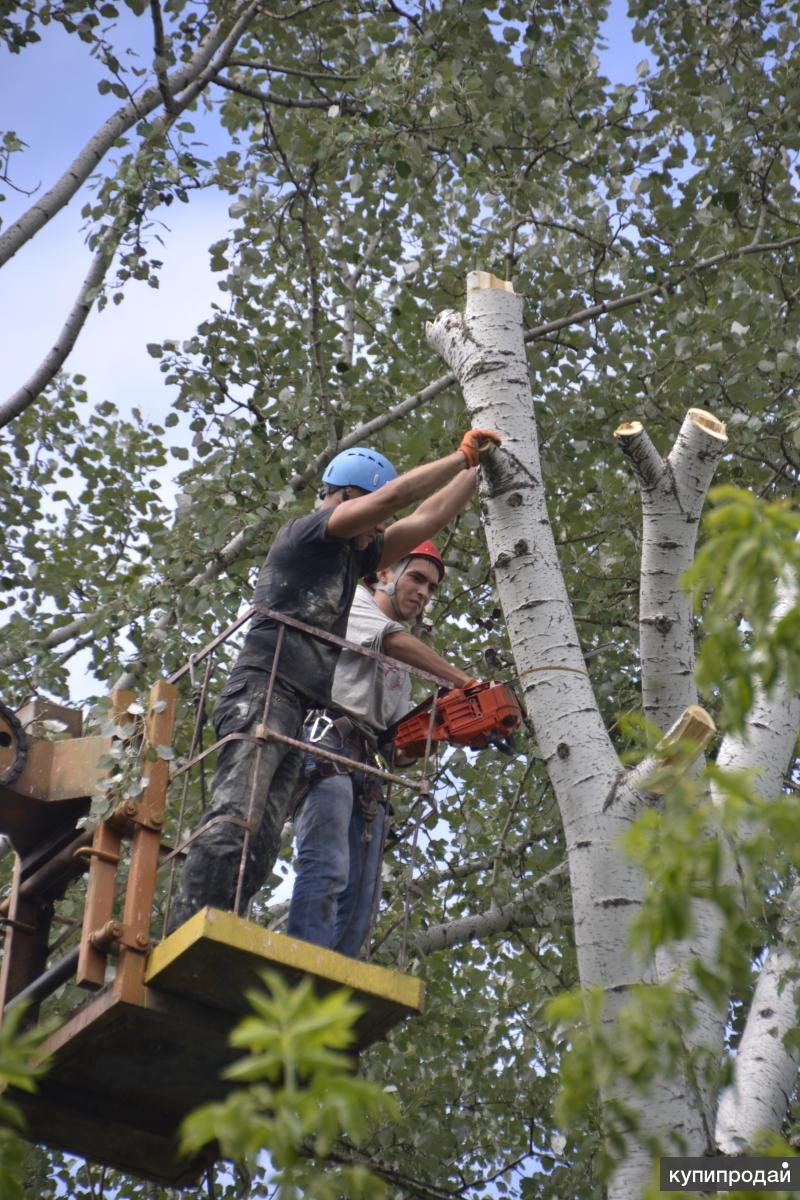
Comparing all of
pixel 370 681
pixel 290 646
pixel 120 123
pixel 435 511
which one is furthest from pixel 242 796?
pixel 120 123

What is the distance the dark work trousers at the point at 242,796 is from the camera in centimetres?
488

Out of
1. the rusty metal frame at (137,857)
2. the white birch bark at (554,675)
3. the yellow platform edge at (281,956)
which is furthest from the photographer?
the rusty metal frame at (137,857)

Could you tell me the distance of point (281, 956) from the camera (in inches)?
177

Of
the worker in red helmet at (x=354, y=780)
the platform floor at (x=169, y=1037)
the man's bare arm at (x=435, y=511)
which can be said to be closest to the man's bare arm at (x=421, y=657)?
the worker in red helmet at (x=354, y=780)

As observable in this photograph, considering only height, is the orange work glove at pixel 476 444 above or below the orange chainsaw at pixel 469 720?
above

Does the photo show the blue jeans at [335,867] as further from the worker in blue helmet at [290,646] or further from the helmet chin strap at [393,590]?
the helmet chin strap at [393,590]

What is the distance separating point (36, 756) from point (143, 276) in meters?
2.30

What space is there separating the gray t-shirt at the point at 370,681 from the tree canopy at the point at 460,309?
2.28 feet

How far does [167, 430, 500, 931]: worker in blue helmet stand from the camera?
16.1ft

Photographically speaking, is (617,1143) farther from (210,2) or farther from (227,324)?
(210,2)

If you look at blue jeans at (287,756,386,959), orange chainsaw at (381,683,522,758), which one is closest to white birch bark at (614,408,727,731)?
orange chainsaw at (381,683,522,758)

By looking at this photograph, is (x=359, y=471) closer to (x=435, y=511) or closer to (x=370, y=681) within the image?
(x=435, y=511)

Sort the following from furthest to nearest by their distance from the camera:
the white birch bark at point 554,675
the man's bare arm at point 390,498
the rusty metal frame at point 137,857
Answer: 1. the man's bare arm at point 390,498
2. the rusty metal frame at point 137,857
3. the white birch bark at point 554,675

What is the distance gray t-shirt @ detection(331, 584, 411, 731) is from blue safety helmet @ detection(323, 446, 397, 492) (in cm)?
51
